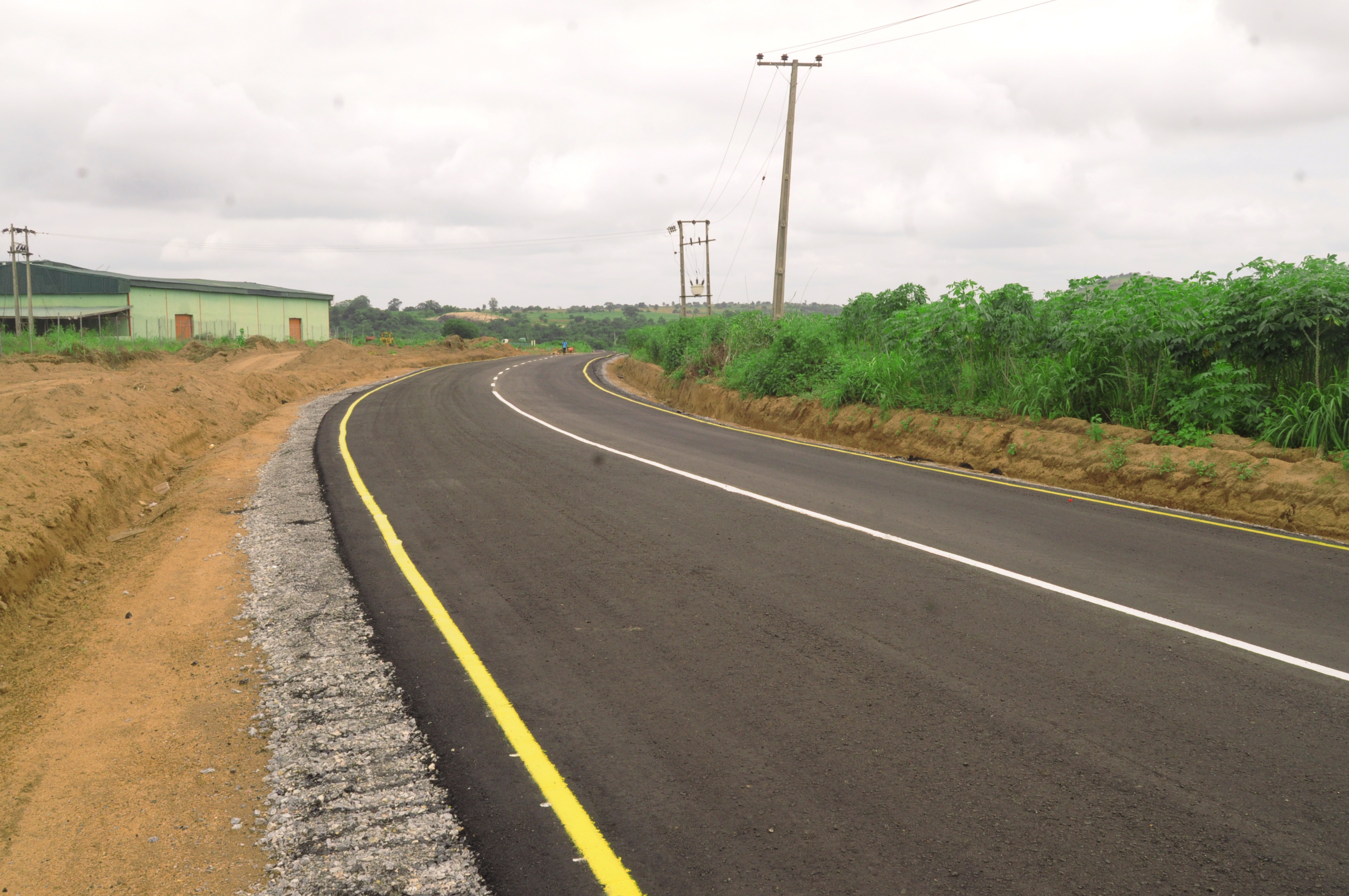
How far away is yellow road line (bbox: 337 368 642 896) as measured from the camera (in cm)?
327

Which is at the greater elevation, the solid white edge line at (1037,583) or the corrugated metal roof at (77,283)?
the corrugated metal roof at (77,283)

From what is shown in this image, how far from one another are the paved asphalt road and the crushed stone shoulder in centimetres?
16

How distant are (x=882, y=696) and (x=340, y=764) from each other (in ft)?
9.57

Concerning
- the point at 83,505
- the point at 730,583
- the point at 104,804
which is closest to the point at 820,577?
the point at 730,583

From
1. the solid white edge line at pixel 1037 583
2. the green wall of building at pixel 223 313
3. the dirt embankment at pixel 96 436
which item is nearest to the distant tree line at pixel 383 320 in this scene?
the green wall of building at pixel 223 313

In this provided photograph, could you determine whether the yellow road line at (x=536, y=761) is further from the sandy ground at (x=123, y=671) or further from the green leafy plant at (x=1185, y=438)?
the green leafy plant at (x=1185, y=438)

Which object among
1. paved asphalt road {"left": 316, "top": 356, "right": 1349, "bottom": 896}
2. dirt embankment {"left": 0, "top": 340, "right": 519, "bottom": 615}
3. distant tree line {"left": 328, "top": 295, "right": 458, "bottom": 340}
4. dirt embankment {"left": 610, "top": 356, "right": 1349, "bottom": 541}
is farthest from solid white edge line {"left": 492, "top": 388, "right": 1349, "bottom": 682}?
distant tree line {"left": 328, "top": 295, "right": 458, "bottom": 340}

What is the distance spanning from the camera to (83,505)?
30.6ft

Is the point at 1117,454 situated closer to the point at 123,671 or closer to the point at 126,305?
the point at 123,671

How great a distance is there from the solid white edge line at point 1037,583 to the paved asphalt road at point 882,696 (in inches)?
4.5

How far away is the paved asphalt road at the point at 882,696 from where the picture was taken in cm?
335

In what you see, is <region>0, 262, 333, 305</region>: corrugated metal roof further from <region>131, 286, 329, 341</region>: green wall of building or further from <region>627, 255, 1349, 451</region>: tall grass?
<region>627, 255, 1349, 451</region>: tall grass

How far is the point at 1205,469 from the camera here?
1037cm

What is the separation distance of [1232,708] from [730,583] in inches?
136
